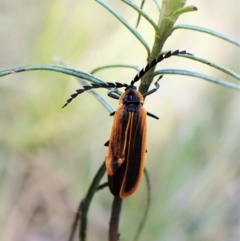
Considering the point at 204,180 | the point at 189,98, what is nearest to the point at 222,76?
the point at 189,98

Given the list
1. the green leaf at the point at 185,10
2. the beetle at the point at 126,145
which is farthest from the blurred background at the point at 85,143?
the green leaf at the point at 185,10

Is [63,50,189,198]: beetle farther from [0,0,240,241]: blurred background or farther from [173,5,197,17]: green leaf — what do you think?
[0,0,240,241]: blurred background

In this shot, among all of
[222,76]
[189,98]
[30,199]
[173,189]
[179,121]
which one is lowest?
[30,199]

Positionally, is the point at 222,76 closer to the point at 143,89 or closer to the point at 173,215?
the point at 173,215

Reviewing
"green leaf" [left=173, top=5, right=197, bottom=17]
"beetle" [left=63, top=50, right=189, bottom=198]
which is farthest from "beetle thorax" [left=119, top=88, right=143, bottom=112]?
"green leaf" [left=173, top=5, right=197, bottom=17]

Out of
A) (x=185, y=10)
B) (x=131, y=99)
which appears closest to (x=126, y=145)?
(x=131, y=99)

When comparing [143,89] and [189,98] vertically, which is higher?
[189,98]

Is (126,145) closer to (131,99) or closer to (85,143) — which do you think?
(131,99)
